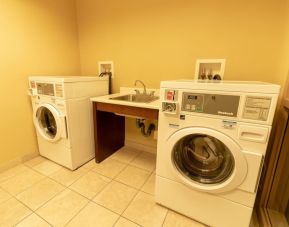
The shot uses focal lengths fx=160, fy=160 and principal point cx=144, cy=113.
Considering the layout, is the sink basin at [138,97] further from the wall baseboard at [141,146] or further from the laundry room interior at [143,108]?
the wall baseboard at [141,146]

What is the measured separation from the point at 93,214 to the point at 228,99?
1.26 m

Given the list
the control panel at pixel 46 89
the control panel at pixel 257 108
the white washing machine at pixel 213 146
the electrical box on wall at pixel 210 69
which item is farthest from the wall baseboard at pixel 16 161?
the control panel at pixel 257 108

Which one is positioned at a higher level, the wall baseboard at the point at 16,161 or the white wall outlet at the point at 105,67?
the white wall outlet at the point at 105,67

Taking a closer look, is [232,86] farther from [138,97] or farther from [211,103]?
[138,97]

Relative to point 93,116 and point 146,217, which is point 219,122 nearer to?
point 146,217

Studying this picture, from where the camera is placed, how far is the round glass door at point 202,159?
40.9 inches

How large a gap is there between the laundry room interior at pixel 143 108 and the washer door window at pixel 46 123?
0.02 m

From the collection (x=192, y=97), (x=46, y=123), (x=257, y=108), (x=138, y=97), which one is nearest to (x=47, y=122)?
(x=46, y=123)

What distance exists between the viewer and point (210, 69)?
1587mm

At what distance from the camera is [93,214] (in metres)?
1.23

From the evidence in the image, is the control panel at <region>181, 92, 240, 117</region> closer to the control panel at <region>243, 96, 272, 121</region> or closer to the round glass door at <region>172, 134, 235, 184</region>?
the control panel at <region>243, 96, 272, 121</region>

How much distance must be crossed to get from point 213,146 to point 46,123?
1.83 metres

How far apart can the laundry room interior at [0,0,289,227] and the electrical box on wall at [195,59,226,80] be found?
0.7 inches

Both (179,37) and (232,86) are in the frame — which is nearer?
(232,86)
